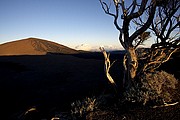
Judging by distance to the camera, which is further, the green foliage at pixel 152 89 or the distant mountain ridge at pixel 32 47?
the distant mountain ridge at pixel 32 47

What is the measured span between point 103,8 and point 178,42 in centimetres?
368

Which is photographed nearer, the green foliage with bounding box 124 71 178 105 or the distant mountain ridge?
the green foliage with bounding box 124 71 178 105

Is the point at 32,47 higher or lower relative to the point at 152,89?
higher

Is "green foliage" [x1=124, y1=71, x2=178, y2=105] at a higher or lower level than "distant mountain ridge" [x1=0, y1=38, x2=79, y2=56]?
lower

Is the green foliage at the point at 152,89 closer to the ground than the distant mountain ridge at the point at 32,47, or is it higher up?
closer to the ground

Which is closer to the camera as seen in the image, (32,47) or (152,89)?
(152,89)

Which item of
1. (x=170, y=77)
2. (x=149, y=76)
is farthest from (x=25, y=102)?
(x=170, y=77)

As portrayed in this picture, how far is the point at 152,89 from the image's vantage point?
23.7ft

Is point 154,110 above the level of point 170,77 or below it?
below

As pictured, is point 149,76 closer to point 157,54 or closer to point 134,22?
point 157,54

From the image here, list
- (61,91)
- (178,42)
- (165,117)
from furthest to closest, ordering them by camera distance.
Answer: (61,91) → (178,42) → (165,117)

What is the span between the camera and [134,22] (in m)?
9.59

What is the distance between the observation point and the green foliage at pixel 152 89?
7.02m

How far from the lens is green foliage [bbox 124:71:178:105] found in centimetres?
702
